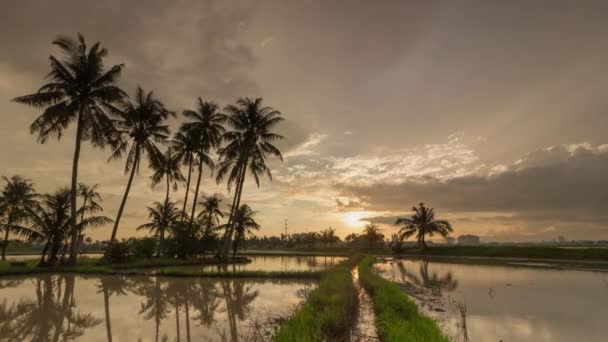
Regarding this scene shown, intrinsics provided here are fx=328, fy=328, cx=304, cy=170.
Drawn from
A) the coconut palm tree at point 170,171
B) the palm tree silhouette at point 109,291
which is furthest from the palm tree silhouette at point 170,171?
the palm tree silhouette at point 109,291

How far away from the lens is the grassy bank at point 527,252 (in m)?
35.4

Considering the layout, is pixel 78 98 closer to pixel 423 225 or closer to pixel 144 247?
pixel 144 247

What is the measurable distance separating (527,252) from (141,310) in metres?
46.7

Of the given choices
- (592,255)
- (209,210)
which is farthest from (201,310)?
(592,255)

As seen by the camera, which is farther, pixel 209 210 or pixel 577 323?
pixel 209 210

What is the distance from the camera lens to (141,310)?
386 inches

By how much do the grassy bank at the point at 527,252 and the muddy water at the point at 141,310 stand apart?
3696cm

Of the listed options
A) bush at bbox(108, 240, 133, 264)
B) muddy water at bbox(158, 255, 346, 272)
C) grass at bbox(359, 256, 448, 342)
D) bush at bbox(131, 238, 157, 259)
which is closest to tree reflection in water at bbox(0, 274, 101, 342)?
grass at bbox(359, 256, 448, 342)

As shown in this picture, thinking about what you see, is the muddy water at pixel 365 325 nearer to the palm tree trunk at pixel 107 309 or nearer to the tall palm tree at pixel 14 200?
the palm tree trunk at pixel 107 309

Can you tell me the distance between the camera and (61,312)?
9273 millimetres

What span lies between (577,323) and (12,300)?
55.5 feet

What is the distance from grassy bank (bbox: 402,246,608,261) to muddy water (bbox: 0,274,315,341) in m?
37.0

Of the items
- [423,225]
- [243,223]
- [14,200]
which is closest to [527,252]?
[423,225]

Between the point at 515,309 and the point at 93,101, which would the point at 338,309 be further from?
the point at 93,101
